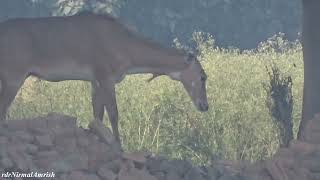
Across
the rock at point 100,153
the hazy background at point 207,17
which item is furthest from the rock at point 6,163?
the hazy background at point 207,17

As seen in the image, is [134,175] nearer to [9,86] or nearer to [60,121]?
[60,121]

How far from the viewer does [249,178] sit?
30.3ft

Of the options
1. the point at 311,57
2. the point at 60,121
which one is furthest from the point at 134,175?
the point at 311,57

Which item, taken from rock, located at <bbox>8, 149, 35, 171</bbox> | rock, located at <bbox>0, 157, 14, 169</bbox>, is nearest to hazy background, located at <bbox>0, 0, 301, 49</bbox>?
rock, located at <bbox>8, 149, 35, 171</bbox>

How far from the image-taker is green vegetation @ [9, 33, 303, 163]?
40.2 ft

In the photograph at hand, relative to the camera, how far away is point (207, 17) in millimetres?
28062

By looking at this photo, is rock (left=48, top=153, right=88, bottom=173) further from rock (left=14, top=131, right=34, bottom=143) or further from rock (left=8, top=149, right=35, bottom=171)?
rock (left=14, top=131, right=34, bottom=143)

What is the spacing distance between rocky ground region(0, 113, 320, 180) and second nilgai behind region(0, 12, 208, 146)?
1.50m

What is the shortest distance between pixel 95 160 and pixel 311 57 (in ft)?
13.2

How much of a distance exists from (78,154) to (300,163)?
2.42 metres

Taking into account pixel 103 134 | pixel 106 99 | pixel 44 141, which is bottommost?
pixel 44 141

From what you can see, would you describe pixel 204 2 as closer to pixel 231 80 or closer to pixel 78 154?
pixel 231 80

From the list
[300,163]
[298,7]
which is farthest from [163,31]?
[300,163]

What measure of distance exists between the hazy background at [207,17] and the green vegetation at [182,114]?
1160cm
